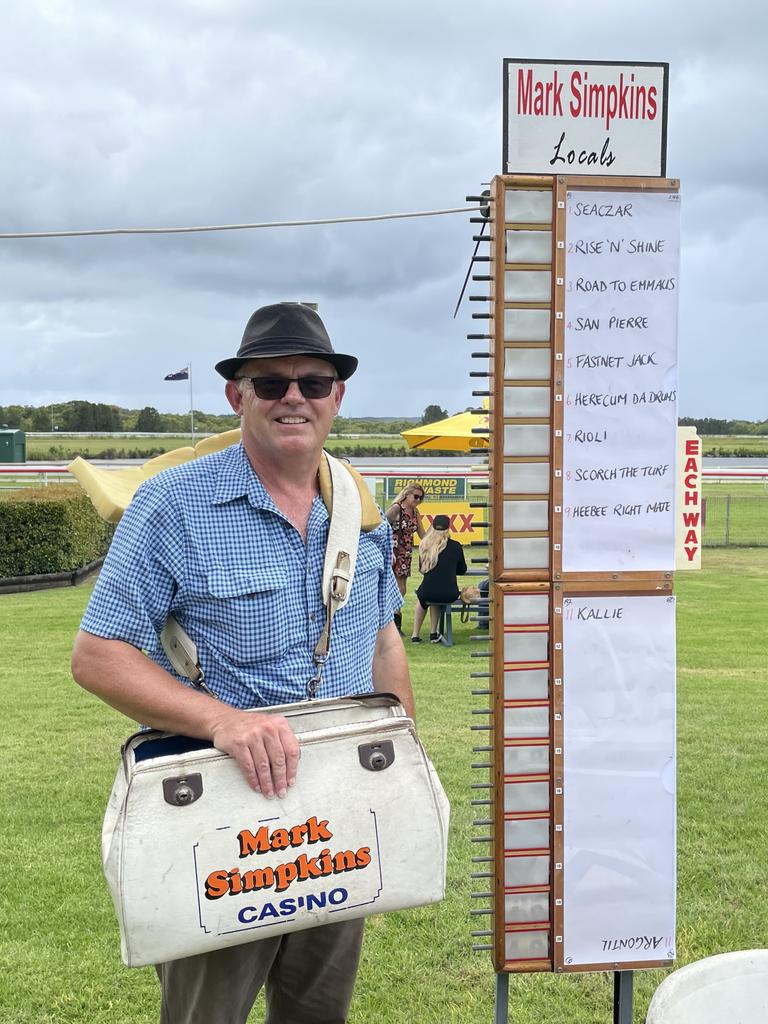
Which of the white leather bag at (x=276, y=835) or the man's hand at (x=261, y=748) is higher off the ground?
the man's hand at (x=261, y=748)

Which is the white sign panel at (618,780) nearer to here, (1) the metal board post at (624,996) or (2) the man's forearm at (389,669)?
(1) the metal board post at (624,996)

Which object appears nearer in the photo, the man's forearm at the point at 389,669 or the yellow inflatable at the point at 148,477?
the yellow inflatable at the point at 148,477

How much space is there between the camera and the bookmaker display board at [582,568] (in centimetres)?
299

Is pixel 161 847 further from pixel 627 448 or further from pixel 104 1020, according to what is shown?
pixel 104 1020

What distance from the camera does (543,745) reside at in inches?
122

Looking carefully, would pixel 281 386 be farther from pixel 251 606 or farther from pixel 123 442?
pixel 123 442

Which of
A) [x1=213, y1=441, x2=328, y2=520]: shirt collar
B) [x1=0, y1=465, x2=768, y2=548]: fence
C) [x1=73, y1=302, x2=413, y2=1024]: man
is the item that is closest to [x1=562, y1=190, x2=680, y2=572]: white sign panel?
[x1=73, y1=302, x2=413, y2=1024]: man

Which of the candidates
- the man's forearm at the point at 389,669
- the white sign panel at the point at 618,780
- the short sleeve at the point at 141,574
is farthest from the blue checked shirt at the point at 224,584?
the white sign panel at the point at 618,780

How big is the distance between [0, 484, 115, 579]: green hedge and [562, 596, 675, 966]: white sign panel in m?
14.2

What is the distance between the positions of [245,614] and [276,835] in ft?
1.61

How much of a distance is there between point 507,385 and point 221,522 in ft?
3.09

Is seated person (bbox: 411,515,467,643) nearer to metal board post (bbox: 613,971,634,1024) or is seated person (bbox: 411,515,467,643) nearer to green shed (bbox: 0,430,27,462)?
metal board post (bbox: 613,971,634,1024)

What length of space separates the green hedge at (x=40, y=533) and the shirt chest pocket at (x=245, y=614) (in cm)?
1442

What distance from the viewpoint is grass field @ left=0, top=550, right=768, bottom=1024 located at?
13.0 feet
